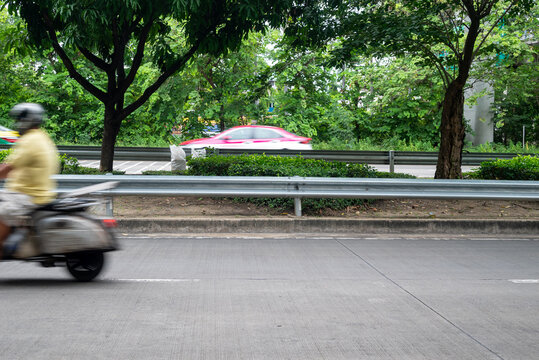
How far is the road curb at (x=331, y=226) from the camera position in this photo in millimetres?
9164

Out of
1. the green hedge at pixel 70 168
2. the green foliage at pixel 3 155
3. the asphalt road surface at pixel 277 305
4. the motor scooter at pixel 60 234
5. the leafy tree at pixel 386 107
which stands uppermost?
the leafy tree at pixel 386 107

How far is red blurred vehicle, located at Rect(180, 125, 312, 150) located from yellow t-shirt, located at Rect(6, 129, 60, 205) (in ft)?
48.5

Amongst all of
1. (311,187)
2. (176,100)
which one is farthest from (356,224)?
(176,100)

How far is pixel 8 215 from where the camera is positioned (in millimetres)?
5383

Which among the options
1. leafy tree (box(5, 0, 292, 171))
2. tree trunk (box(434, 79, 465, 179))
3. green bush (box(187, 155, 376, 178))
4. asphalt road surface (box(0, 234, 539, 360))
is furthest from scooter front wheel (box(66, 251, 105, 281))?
tree trunk (box(434, 79, 465, 179))

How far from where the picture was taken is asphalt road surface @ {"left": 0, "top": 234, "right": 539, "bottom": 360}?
4125mm

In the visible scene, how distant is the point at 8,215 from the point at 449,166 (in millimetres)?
10208

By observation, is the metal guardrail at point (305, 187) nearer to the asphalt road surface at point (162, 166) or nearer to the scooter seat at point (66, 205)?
the scooter seat at point (66, 205)

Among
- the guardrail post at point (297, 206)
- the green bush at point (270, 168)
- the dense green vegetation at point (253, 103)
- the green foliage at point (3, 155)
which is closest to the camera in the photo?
the guardrail post at point (297, 206)

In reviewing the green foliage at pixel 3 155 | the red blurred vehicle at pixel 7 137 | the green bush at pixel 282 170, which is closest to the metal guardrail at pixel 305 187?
the green bush at pixel 282 170

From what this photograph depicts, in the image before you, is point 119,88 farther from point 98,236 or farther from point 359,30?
point 98,236

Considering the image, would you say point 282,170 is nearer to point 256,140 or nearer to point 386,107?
point 256,140

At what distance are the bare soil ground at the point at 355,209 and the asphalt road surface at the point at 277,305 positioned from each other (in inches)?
78.9

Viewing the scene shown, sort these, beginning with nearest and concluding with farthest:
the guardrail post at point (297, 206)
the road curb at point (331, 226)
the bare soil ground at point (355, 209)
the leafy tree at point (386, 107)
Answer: the road curb at point (331, 226) < the guardrail post at point (297, 206) < the bare soil ground at point (355, 209) < the leafy tree at point (386, 107)
